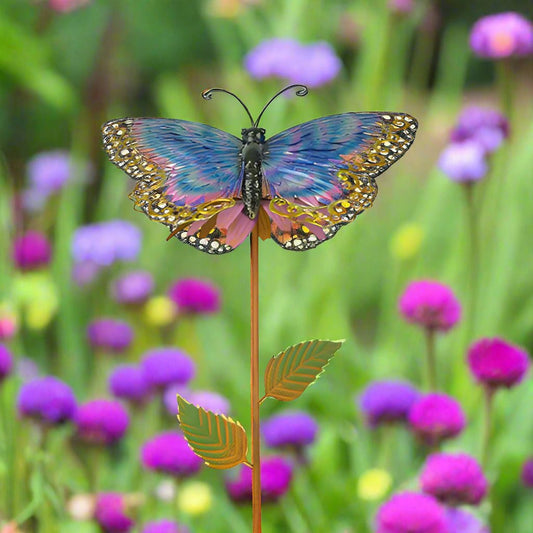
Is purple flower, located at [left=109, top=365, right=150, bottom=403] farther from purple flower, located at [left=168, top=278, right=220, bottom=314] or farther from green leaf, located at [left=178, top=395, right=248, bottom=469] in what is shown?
green leaf, located at [left=178, top=395, right=248, bottom=469]

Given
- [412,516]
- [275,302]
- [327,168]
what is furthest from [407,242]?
[327,168]

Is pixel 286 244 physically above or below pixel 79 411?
above

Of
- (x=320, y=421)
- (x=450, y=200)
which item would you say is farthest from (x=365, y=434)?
(x=450, y=200)

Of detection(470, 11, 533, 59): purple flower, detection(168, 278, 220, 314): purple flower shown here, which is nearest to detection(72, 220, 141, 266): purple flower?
detection(168, 278, 220, 314): purple flower

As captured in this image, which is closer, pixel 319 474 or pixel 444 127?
pixel 319 474

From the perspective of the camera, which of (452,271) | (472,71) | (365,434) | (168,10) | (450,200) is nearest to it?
(365,434)

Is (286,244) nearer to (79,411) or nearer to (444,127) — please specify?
(79,411)
